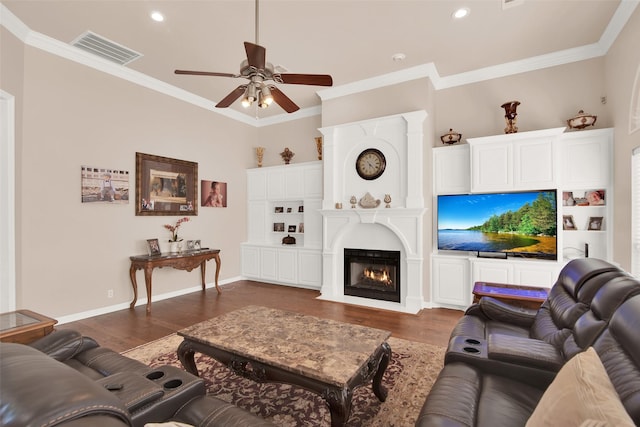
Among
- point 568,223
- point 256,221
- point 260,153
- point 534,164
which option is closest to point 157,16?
point 260,153

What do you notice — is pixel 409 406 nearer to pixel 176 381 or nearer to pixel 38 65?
pixel 176 381

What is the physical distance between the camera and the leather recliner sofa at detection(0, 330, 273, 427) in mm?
669

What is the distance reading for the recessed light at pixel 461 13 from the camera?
3.21 meters

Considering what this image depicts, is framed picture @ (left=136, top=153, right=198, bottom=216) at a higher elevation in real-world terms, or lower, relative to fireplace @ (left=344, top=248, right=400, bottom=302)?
higher

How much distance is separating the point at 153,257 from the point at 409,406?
4.00 m

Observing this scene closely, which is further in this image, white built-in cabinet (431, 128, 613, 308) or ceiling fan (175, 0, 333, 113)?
white built-in cabinet (431, 128, 613, 308)

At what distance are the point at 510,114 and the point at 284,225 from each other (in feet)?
14.5

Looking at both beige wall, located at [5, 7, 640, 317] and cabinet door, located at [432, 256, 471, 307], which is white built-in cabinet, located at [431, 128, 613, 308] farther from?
beige wall, located at [5, 7, 640, 317]

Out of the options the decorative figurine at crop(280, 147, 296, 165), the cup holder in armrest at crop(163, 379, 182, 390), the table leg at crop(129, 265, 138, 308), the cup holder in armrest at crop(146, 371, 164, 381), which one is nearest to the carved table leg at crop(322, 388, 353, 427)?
the cup holder in armrest at crop(163, 379, 182, 390)

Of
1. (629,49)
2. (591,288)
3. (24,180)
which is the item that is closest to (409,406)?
(591,288)

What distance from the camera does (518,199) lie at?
4074 mm

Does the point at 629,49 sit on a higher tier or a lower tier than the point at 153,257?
higher

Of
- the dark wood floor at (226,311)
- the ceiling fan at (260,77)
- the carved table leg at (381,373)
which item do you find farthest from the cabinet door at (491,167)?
the carved table leg at (381,373)

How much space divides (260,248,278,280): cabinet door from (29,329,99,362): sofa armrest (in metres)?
4.03
